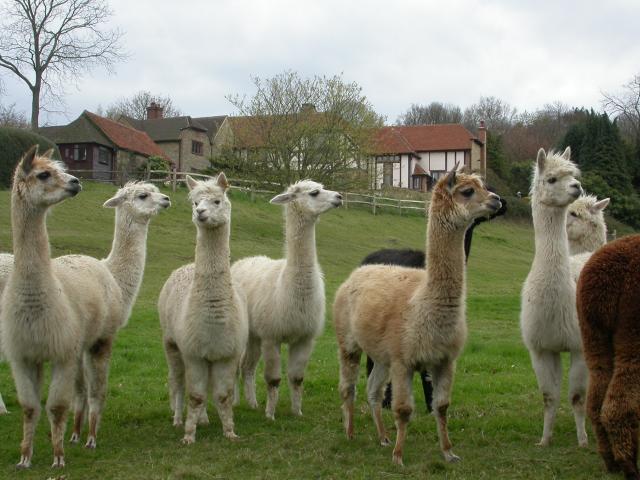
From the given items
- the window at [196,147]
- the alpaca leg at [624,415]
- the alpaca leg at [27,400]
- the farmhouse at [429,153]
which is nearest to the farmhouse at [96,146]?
the window at [196,147]

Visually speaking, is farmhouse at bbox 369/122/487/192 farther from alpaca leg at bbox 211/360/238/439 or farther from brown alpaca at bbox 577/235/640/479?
brown alpaca at bbox 577/235/640/479

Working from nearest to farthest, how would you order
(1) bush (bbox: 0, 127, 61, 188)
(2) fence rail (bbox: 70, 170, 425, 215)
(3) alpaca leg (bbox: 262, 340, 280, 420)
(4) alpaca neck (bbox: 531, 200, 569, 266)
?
(4) alpaca neck (bbox: 531, 200, 569, 266) < (3) alpaca leg (bbox: 262, 340, 280, 420) < (1) bush (bbox: 0, 127, 61, 188) < (2) fence rail (bbox: 70, 170, 425, 215)

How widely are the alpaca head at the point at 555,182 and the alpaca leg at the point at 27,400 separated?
4341 millimetres

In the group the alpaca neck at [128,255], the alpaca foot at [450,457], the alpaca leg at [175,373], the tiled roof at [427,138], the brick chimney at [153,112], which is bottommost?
the alpaca foot at [450,457]

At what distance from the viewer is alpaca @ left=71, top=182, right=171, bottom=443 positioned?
7.88 m

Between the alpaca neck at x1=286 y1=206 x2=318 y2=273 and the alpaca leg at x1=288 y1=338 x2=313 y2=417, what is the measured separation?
77cm

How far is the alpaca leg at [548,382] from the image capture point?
622 centimetres

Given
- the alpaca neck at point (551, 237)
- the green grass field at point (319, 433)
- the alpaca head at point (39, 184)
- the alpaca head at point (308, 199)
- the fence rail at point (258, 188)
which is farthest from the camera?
the fence rail at point (258, 188)

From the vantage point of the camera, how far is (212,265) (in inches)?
266

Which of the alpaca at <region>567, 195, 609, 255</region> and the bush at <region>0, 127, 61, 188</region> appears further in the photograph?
the bush at <region>0, 127, 61, 188</region>

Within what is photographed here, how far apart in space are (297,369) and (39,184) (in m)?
Answer: 3.14

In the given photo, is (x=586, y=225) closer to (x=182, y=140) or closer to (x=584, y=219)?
(x=584, y=219)

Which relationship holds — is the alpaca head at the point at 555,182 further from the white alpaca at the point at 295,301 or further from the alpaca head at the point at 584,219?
the white alpaca at the point at 295,301

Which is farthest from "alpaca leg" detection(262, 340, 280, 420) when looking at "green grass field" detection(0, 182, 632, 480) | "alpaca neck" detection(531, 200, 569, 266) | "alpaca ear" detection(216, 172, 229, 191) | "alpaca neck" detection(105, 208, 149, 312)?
"alpaca neck" detection(531, 200, 569, 266)
